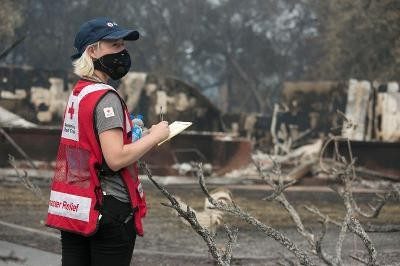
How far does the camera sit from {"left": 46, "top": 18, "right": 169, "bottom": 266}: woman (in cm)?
307

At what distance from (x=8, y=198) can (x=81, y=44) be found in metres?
8.94

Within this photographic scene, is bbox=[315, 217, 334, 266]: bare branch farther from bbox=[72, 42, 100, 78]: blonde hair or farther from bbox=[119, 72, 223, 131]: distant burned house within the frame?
bbox=[119, 72, 223, 131]: distant burned house

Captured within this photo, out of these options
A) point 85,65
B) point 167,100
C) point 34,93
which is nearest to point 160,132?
point 85,65

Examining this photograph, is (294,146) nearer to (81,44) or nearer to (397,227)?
(397,227)

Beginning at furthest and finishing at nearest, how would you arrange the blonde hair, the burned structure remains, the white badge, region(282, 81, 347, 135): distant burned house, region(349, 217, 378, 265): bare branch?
region(282, 81, 347, 135): distant burned house
the burned structure remains
region(349, 217, 378, 265): bare branch
the blonde hair
the white badge

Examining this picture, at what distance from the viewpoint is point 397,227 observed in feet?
16.5

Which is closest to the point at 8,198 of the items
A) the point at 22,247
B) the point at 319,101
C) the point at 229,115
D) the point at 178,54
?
the point at 22,247

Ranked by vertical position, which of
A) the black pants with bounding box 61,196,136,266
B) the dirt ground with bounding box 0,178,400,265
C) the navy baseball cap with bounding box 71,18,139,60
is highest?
the navy baseball cap with bounding box 71,18,139,60

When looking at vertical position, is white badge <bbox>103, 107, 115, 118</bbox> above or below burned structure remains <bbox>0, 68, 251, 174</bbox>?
above

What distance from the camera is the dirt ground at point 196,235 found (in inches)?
293

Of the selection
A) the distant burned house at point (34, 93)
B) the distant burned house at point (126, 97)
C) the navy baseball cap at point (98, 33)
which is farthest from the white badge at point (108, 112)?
the distant burned house at point (34, 93)

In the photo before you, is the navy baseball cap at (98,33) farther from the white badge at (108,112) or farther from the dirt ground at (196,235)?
the dirt ground at (196,235)

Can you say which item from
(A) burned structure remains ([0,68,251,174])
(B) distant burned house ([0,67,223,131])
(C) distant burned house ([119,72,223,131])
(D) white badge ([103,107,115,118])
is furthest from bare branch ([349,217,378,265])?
(C) distant burned house ([119,72,223,131])

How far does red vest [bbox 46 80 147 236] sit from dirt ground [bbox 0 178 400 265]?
7.79 ft
